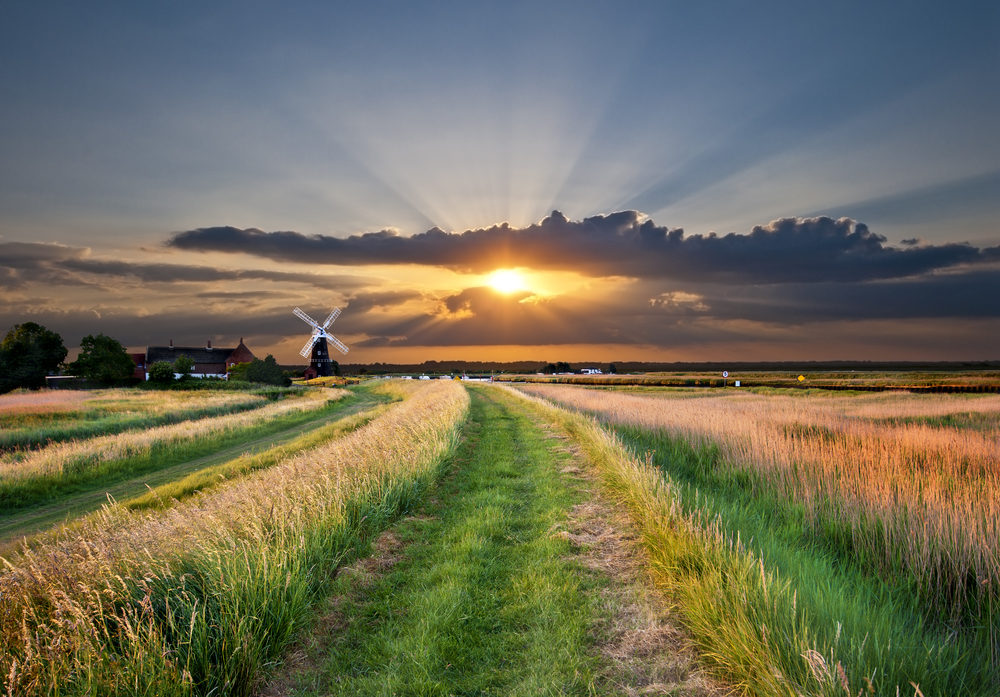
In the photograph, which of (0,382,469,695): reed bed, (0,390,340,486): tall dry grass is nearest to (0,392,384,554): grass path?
(0,390,340,486): tall dry grass

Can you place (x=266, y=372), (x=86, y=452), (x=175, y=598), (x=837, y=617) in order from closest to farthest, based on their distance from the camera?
(x=837, y=617)
(x=175, y=598)
(x=86, y=452)
(x=266, y=372)

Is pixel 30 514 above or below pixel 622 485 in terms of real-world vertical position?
below

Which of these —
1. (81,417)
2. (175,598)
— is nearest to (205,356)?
(81,417)

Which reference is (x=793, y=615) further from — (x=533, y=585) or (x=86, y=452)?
(x=86, y=452)

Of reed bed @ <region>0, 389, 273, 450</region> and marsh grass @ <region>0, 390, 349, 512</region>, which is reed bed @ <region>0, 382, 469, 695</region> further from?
reed bed @ <region>0, 389, 273, 450</region>

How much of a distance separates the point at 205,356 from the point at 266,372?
4678 centimetres

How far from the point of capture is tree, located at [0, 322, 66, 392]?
2426 inches

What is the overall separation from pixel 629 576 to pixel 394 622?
3224 mm

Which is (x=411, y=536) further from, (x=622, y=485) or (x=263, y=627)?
(x=622, y=485)

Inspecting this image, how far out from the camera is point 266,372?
8419 cm

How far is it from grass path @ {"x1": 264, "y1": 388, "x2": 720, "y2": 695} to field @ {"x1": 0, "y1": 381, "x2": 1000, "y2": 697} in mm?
32

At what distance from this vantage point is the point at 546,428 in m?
22.2

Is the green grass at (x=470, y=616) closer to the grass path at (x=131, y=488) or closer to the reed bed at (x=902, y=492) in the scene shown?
the reed bed at (x=902, y=492)

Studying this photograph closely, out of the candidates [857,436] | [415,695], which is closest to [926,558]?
[415,695]
